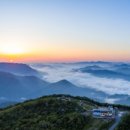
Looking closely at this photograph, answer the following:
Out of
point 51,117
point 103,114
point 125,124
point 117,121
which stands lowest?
point 51,117

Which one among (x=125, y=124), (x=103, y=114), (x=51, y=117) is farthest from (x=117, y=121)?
(x=51, y=117)

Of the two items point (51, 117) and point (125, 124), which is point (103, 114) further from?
point (51, 117)

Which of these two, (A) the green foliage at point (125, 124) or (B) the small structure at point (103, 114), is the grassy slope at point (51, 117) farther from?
(A) the green foliage at point (125, 124)

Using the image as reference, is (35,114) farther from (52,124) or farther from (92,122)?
(92,122)

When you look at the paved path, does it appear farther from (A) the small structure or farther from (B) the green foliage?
(B) the green foliage

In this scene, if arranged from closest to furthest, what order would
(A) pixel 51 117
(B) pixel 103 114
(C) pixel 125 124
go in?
(C) pixel 125 124, (B) pixel 103 114, (A) pixel 51 117

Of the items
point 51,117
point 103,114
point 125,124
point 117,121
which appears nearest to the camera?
point 125,124

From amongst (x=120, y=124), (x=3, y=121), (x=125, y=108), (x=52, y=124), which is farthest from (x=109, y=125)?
(x=3, y=121)

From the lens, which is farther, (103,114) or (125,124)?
(103,114)

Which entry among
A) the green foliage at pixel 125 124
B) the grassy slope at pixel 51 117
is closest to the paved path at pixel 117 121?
the grassy slope at pixel 51 117
